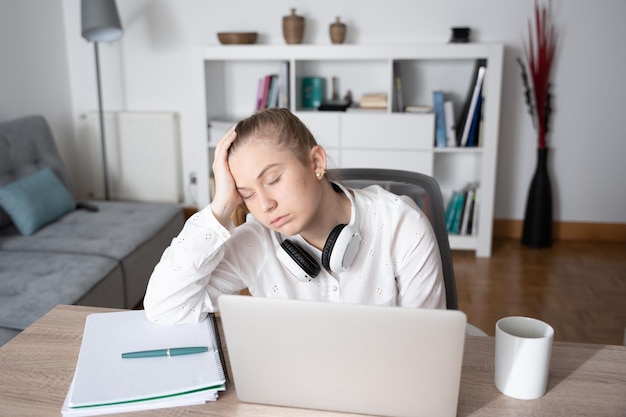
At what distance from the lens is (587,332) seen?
2.69 m

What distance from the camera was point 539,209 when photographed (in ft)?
12.0

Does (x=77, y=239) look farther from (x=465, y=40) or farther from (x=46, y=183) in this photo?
(x=465, y=40)

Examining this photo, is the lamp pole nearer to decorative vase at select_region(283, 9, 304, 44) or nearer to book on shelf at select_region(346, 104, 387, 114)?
decorative vase at select_region(283, 9, 304, 44)

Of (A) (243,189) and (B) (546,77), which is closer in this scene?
(A) (243,189)

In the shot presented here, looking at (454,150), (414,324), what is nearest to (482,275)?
(454,150)

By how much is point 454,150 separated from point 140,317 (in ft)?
8.56

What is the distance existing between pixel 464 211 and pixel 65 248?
214 centimetres

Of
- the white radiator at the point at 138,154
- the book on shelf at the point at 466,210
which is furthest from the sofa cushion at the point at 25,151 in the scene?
the book on shelf at the point at 466,210

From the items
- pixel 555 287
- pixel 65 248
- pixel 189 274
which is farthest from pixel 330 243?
pixel 555 287

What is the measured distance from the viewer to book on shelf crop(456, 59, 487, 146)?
3.48 metres

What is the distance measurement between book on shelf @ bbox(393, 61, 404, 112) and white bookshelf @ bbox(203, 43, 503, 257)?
0.16 feet

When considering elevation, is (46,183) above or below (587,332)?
above

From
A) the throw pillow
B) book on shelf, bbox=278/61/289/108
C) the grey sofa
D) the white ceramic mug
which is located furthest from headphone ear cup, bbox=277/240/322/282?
book on shelf, bbox=278/61/289/108

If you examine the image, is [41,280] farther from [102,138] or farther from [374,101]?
[374,101]
